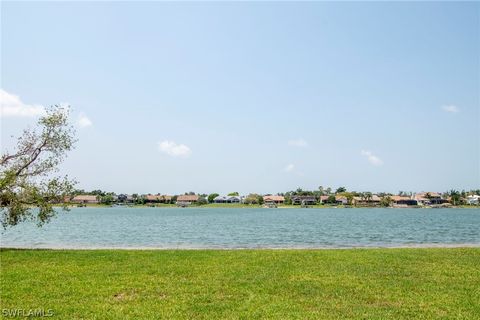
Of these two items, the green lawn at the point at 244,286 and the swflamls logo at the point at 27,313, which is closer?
the swflamls logo at the point at 27,313

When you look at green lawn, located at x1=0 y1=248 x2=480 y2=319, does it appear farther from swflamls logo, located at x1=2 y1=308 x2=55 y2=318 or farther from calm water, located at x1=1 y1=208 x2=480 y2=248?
calm water, located at x1=1 y1=208 x2=480 y2=248

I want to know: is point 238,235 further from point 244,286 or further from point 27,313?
point 27,313

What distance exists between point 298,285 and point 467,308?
5.37m

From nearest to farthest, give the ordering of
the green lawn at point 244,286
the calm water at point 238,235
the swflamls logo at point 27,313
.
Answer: the swflamls logo at point 27,313 → the green lawn at point 244,286 → the calm water at point 238,235

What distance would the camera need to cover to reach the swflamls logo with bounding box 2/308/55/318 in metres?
10.7

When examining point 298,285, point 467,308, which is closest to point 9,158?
point 298,285

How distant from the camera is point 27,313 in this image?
10836 millimetres

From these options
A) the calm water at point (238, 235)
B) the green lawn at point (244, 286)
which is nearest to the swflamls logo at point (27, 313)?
the green lawn at point (244, 286)

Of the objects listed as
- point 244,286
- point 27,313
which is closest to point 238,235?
point 244,286

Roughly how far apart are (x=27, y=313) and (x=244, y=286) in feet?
22.5

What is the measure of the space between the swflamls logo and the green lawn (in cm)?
25

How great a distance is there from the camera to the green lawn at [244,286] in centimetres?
1123

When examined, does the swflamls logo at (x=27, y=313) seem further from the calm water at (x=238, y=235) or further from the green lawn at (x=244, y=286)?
the calm water at (x=238, y=235)

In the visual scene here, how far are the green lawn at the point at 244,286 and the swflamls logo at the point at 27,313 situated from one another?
251mm
